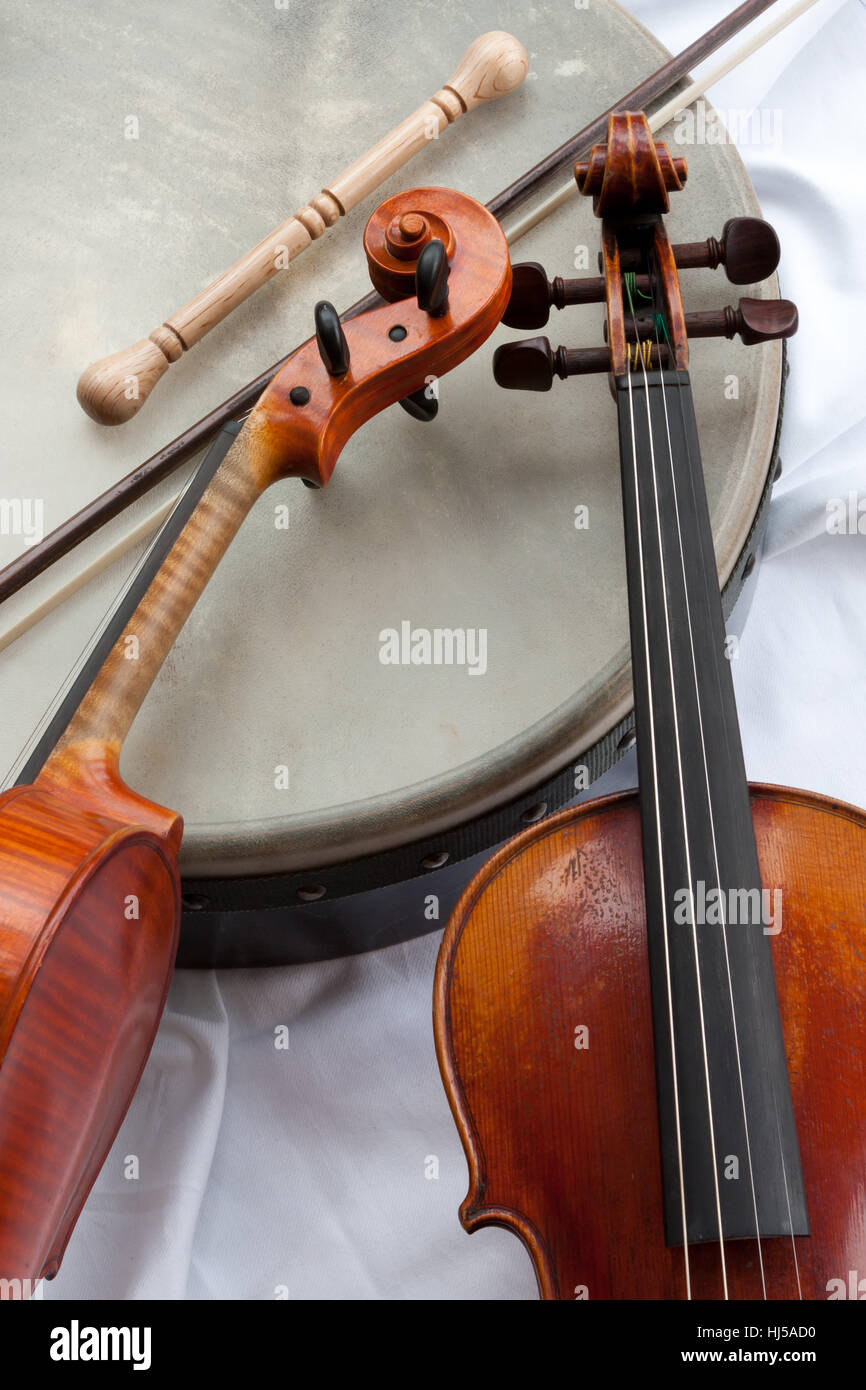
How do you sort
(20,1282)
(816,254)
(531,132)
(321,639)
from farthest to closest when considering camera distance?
(816,254), (531,132), (321,639), (20,1282)

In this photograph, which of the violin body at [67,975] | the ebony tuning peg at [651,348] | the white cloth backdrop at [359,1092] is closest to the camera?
the violin body at [67,975]

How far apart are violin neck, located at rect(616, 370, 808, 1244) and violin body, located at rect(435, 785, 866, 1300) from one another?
3 cm

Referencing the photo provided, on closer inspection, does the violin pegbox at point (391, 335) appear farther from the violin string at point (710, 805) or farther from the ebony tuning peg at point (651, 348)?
the violin string at point (710, 805)

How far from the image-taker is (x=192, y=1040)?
1108 millimetres

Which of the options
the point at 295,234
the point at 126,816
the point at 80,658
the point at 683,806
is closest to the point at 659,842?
the point at 683,806

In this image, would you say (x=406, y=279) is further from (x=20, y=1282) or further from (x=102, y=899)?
(x=20, y=1282)

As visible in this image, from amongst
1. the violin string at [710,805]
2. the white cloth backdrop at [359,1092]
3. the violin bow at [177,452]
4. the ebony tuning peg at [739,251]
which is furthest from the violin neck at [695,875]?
the white cloth backdrop at [359,1092]

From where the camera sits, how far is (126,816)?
753 mm

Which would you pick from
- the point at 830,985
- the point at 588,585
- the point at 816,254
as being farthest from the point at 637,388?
the point at 816,254

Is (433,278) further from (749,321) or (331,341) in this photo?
(749,321)

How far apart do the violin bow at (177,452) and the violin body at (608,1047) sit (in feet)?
1.25

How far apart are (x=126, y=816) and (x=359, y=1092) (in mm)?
471

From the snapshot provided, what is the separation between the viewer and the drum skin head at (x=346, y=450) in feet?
2.78

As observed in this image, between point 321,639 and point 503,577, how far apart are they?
14 cm
